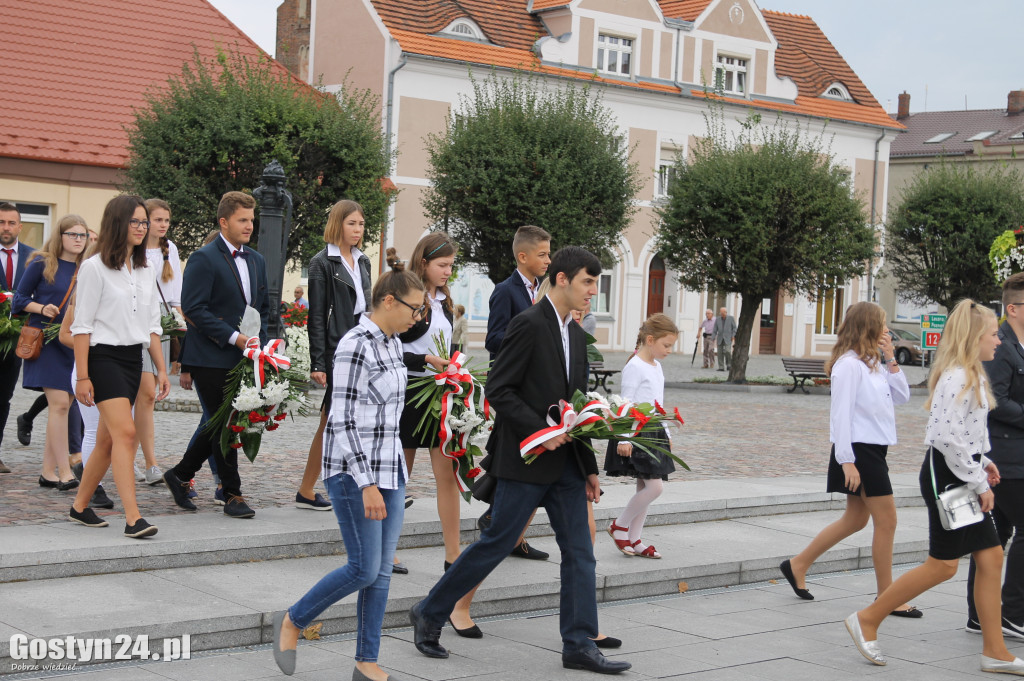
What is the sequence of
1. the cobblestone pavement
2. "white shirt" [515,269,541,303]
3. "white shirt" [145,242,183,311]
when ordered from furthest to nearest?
"white shirt" [145,242,183,311] → the cobblestone pavement → "white shirt" [515,269,541,303]

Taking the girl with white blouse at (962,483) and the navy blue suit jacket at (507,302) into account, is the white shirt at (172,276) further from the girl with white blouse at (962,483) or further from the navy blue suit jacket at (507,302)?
the girl with white blouse at (962,483)

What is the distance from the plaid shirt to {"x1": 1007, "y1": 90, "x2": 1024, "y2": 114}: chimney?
196 feet

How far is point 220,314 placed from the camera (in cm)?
752

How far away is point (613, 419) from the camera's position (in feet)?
18.4

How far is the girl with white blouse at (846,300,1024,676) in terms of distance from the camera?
588 centimetres

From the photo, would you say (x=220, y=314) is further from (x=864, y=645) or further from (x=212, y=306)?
(x=864, y=645)

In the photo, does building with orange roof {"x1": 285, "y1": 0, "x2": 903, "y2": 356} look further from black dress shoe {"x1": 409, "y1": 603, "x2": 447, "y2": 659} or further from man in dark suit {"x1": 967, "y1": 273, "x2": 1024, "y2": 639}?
black dress shoe {"x1": 409, "y1": 603, "x2": 447, "y2": 659}

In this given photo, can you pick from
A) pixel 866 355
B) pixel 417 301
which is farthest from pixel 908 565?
pixel 417 301

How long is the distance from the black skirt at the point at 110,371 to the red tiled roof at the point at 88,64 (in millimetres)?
17567

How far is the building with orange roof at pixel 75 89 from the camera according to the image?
23922 millimetres

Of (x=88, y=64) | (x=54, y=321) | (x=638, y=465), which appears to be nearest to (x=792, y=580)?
(x=638, y=465)

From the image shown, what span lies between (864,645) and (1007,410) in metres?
1.48

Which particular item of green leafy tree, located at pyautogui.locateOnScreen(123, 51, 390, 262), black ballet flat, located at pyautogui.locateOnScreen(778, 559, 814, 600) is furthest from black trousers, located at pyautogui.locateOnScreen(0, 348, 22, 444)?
green leafy tree, located at pyautogui.locateOnScreen(123, 51, 390, 262)

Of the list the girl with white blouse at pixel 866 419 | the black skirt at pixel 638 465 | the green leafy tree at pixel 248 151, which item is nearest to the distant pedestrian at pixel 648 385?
the black skirt at pixel 638 465
